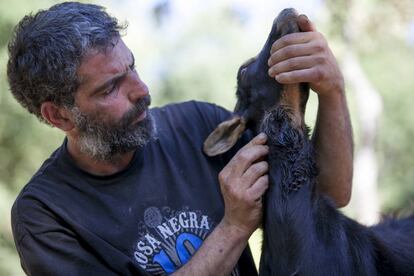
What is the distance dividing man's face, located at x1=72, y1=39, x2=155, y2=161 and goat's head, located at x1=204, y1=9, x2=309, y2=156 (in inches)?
→ 13.9

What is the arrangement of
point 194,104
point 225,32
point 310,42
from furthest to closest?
point 225,32 < point 194,104 < point 310,42

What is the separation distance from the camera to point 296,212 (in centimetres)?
291

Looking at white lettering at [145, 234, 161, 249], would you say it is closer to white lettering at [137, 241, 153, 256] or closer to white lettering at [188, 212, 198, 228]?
white lettering at [137, 241, 153, 256]

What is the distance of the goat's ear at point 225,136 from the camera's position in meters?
3.23

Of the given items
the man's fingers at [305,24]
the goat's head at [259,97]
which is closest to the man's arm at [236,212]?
the goat's head at [259,97]

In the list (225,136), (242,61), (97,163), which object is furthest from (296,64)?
(242,61)

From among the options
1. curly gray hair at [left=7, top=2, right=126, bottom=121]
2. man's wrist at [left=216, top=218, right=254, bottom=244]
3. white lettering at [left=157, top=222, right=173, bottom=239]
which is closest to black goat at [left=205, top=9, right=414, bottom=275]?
man's wrist at [left=216, top=218, right=254, bottom=244]

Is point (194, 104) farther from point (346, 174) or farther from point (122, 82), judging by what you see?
point (346, 174)

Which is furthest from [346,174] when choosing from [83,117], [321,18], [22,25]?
[321,18]

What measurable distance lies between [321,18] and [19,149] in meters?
8.22

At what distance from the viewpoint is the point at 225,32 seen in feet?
58.9

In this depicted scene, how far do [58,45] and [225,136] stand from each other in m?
0.87

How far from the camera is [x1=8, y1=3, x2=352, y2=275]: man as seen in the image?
3039mm

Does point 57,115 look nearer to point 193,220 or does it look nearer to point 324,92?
point 193,220
